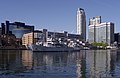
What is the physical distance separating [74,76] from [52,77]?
3.74 metres

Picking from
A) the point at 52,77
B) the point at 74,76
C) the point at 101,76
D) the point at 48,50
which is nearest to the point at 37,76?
the point at 52,77

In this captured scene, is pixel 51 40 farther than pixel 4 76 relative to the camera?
Yes

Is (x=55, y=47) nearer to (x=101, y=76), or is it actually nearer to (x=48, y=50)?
(x=48, y=50)

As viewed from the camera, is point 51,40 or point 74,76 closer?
point 74,76

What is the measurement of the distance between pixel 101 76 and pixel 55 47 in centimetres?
13346

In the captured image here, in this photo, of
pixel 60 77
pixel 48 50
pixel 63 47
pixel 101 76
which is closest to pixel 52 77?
pixel 60 77

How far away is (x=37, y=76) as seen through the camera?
4372cm

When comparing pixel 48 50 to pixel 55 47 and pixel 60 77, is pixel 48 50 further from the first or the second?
pixel 60 77

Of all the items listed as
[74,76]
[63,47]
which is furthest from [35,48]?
[74,76]

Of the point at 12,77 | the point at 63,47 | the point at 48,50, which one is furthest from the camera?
the point at 63,47

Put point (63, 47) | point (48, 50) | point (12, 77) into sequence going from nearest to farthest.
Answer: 1. point (12, 77)
2. point (48, 50)
3. point (63, 47)

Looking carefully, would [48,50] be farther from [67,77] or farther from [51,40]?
[67,77]

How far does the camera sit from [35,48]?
17100cm

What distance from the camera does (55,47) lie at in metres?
178
